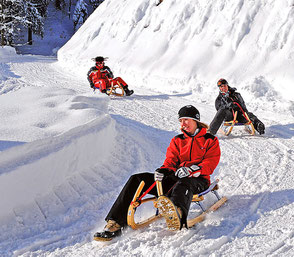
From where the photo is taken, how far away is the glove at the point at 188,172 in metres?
3.09

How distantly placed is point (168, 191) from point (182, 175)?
0.20 meters

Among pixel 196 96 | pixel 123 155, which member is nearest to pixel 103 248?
pixel 123 155

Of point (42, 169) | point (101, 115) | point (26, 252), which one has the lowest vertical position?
point (26, 252)

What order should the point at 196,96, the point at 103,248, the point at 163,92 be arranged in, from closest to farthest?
the point at 103,248 → the point at 196,96 → the point at 163,92

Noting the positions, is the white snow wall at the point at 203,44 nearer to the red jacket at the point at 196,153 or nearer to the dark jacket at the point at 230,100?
the dark jacket at the point at 230,100

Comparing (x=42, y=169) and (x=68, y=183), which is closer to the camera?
(x=42, y=169)

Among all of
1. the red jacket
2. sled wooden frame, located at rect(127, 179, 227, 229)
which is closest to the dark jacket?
the red jacket

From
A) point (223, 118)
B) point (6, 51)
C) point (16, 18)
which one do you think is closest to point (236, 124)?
point (223, 118)

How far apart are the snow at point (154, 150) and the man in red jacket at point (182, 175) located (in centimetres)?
18

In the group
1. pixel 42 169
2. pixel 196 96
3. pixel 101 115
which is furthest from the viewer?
pixel 196 96

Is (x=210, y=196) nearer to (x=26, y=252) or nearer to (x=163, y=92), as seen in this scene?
(x=26, y=252)

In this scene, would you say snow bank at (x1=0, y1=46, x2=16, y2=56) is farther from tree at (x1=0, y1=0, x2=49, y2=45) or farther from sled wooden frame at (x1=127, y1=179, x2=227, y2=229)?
sled wooden frame at (x1=127, y1=179, x2=227, y2=229)

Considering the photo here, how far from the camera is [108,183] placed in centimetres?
423

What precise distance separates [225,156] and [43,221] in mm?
2822
